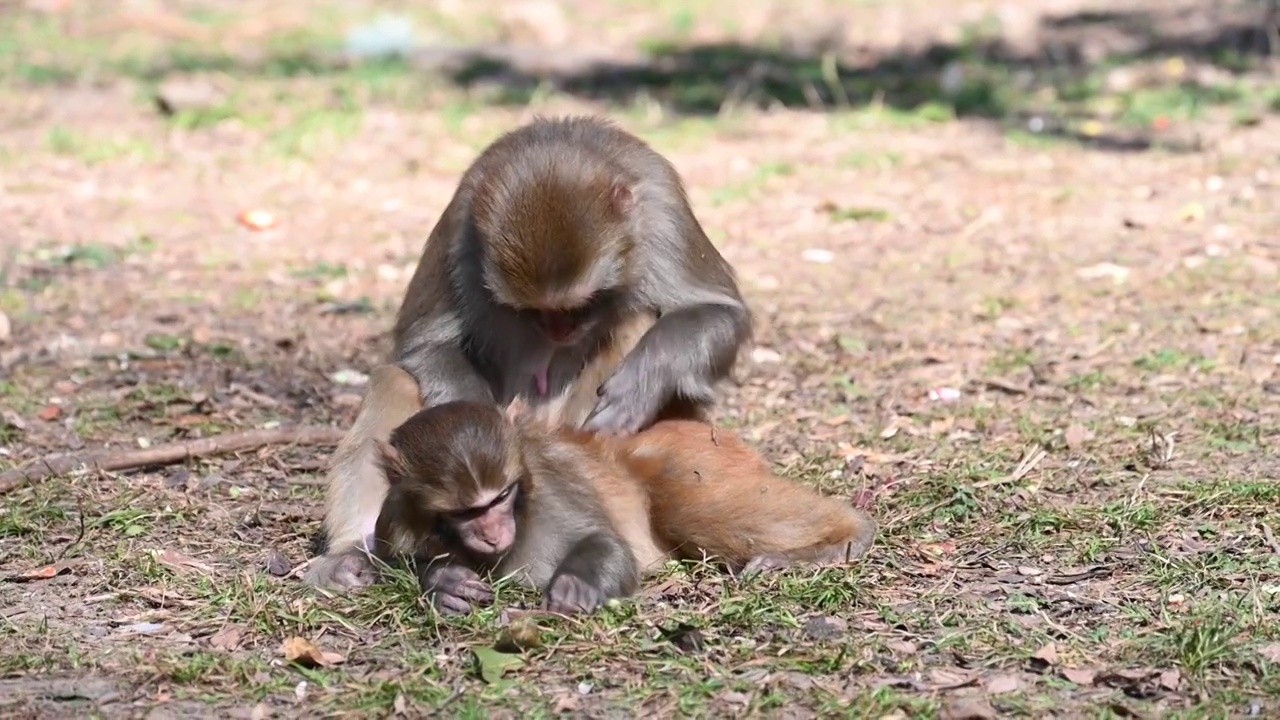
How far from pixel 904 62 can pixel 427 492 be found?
11.0 m

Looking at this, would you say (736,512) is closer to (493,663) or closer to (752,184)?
(493,663)

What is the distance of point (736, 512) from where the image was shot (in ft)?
18.4

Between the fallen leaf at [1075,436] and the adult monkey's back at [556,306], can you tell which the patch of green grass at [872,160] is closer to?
the fallen leaf at [1075,436]

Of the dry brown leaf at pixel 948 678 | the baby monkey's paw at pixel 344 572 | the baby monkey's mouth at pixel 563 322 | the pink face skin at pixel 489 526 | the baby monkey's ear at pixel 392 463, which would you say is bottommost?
the baby monkey's paw at pixel 344 572

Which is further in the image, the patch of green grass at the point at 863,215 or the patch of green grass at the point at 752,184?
the patch of green grass at the point at 752,184

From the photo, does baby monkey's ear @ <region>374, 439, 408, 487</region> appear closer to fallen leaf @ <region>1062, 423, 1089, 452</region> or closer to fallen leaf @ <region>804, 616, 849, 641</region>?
fallen leaf @ <region>804, 616, 849, 641</region>

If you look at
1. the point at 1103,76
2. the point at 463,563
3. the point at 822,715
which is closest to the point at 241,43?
the point at 1103,76

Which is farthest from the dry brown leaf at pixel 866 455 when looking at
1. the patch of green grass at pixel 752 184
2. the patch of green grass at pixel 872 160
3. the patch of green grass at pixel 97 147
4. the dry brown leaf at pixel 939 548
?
the patch of green grass at pixel 97 147

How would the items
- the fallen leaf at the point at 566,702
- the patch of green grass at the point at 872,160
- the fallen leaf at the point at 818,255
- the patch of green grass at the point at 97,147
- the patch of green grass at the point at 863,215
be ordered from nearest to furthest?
the fallen leaf at the point at 566,702
the fallen leaf at the point at 818,255
the patch of green grass at the point at 863,215
the patch of green grass at the point at 872,160
the patch of green grass at the point at 97,147

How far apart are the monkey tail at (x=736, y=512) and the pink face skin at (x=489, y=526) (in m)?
0.67

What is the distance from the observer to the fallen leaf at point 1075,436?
269 inches

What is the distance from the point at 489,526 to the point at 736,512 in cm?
91

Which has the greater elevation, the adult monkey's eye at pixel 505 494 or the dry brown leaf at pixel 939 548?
the adult monkey's eye at pixel 505 494

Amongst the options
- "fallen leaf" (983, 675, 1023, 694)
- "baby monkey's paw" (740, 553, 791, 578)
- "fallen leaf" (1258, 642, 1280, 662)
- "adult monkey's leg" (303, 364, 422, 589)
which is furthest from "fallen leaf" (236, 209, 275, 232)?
"fallen leaf" (1258, 642, 1280, 662)
